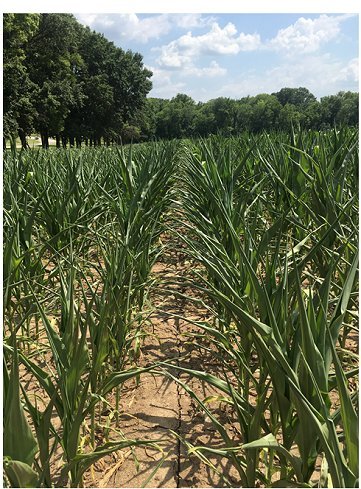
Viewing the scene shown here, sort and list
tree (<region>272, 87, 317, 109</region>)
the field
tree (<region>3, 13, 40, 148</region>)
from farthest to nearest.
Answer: tree (<region>272, 87, 317, 109</region>) < tree (<region>3, 13, 40, 148</region>) < the field

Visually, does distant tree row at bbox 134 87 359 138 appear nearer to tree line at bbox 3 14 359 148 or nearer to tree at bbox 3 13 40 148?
tree line at bbox 3 14 359 148

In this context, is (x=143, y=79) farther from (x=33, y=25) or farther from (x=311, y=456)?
(x=311, y=456)

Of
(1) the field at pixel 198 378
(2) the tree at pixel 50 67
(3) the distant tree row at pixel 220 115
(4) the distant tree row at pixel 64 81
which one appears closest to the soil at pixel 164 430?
(1) the field at pixel 198 378

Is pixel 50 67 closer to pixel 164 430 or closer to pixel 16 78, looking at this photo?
pixel 16 78

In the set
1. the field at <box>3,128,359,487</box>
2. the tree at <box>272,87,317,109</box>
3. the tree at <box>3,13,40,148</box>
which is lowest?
the field at <box>3,128,359,487</box>

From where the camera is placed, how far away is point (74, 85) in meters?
27.1

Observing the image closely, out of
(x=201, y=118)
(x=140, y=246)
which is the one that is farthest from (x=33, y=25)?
(x=201, y=118)

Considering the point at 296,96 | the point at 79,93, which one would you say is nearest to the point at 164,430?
the point at 79,93

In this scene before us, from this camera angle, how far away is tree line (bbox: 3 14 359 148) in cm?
1992

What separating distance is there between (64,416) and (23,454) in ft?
0.44

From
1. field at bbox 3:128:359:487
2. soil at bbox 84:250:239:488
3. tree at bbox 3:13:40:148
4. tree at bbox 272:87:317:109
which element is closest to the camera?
field at bbox 3:128:359:487

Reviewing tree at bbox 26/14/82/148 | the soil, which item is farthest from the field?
tree at bbox 26/14/82/148

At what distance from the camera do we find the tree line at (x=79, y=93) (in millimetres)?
19922

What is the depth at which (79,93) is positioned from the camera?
27281mm
